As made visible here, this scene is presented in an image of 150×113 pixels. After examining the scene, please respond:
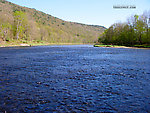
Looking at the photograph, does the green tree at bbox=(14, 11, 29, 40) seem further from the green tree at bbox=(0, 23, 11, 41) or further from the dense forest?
the dense forest

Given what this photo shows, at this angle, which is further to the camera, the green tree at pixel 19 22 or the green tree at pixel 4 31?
the green tree at pixel 19 22

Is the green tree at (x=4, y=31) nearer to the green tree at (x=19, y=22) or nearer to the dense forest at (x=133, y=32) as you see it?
the green tree at (x=19, y=22)

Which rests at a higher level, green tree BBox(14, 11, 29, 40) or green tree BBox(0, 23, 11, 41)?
green tree BBox(14, 11, 29, 40)

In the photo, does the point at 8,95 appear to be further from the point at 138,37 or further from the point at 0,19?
the point at 138,37

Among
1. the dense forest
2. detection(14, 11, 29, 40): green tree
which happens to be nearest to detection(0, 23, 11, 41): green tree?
detection(14, 11, 29, 40): green tree

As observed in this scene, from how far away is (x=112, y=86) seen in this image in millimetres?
12242

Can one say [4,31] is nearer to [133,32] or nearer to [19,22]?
[19,22]

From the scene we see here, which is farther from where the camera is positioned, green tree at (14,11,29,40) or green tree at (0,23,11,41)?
green tree at (14,11,29,40)

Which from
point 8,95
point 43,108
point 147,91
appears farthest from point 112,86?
point 8,95

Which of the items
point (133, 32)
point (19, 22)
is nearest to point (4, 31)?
point (19, 22)

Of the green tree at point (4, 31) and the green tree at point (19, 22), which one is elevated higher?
the green tree at point (19, 22)

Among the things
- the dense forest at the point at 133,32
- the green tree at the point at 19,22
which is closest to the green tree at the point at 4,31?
the green tree at the point at 19,22

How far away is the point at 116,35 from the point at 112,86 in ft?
328

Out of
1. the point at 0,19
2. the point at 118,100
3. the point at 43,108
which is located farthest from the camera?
the point at 0,19
